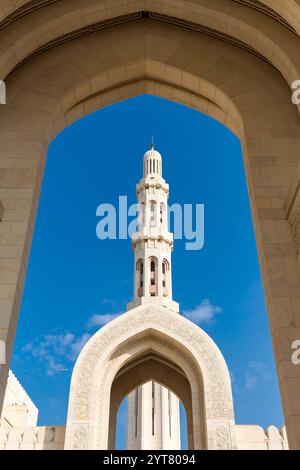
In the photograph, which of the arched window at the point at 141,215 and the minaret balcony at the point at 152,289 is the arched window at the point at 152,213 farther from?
the minaret balcony at the point at 152,289

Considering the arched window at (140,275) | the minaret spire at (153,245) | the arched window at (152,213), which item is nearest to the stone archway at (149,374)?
the minaret spire at (153,245)

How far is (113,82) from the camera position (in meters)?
6.34

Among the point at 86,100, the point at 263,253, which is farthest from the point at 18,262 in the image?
the point at 86,100

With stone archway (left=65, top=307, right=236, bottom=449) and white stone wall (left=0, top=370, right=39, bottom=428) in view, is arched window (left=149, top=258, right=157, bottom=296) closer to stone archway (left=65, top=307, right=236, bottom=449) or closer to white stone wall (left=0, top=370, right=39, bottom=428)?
stone archway (left=65, top=307, right=236, bottom=449)

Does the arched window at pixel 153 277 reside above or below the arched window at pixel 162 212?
below

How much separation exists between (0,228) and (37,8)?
303cm

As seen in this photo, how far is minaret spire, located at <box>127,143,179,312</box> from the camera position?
18.2 metres

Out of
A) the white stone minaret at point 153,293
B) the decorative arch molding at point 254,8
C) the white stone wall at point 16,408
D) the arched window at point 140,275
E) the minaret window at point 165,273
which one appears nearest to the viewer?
the decorative arch molding at point 254,8

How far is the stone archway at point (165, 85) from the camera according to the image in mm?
4469

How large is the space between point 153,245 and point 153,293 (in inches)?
86.4

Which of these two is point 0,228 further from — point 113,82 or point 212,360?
point 212,360

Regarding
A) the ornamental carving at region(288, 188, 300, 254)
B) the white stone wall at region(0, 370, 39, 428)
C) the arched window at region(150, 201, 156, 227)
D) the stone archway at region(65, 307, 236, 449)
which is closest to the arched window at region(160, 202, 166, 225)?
the arched window at region(150, 201, 156, 227)

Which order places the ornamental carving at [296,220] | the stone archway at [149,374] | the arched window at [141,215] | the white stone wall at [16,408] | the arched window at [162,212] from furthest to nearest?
1. the arched window at [162,212]
2. the arched window at [141,215]
3. the white stone wall at [16,408]
4. the stone archway at [149,374]
5. the ornamental carving at [296,220]
